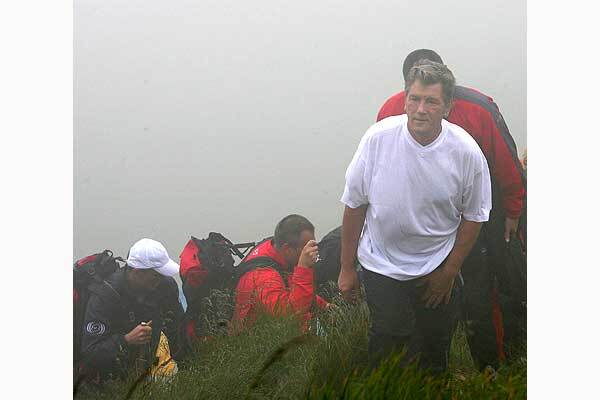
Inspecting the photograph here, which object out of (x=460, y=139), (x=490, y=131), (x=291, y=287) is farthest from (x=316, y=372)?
(x=490, y=131)

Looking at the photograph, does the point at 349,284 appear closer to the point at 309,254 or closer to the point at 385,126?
the point at 309,254

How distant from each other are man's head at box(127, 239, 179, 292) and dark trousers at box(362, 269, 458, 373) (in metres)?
0.90

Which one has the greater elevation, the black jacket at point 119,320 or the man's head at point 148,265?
the man's head at point 148,265

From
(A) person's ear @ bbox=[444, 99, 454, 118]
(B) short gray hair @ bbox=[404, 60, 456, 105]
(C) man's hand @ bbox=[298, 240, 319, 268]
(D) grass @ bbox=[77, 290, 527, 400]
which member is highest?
(B) short gray hair @ bbox=[404, 60, 456, 105]

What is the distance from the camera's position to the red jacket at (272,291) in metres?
4.06

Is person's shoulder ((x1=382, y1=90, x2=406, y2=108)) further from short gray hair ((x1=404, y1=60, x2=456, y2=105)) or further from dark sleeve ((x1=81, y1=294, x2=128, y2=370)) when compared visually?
dark sleeve ((x1=81, y1=294, x2=128, y2=370))

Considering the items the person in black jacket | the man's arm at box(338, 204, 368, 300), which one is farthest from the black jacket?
the man's arm at box(338, 204, 368, 300)

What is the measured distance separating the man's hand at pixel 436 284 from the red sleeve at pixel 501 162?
14.6 inches

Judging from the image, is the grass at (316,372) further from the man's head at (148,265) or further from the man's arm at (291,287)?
the man's head at (148,265)

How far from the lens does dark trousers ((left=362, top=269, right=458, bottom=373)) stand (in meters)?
4.00

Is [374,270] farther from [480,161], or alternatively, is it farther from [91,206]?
[91,206]

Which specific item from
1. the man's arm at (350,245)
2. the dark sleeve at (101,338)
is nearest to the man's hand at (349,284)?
the man's arm at (350,245)

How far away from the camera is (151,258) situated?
165 inches

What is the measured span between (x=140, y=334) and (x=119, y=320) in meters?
0.12
